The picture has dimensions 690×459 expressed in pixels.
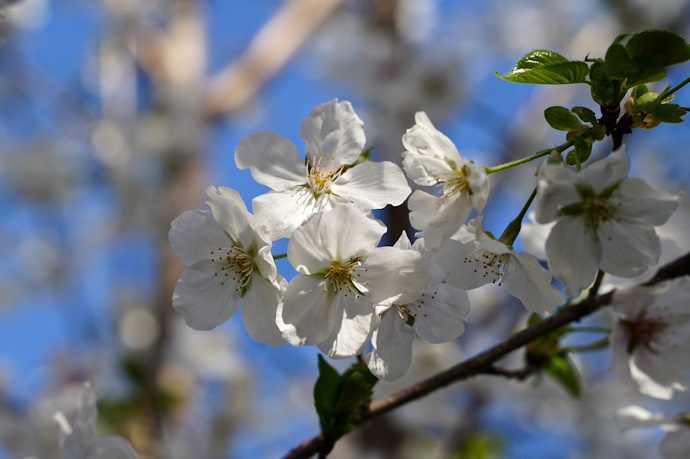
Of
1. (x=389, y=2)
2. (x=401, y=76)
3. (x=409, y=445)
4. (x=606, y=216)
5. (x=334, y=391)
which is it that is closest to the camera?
(x=606, y=216)

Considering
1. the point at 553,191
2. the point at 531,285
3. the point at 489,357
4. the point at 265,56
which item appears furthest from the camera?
the point at 265,56

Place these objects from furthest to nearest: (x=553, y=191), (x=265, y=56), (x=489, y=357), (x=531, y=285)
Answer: (x=265, y=56) < (x=489, y=357) < (x=531, y=285) < (x=553, y=191)

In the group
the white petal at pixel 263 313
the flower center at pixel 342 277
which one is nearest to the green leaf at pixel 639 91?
the flower center at pixel 342 277

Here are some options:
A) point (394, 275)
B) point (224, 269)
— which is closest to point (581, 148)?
point (394, 275)

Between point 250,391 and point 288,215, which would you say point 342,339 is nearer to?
point 288,215

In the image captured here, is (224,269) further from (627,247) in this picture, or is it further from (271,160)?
(627,247)

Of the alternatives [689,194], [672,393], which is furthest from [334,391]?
[689,194]

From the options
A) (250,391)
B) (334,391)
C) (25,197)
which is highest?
(25,197)
